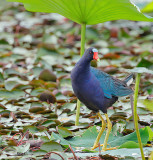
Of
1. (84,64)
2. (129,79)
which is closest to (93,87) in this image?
(84,64)

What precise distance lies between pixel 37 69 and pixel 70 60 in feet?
2.61

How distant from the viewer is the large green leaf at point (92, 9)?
2961 mm

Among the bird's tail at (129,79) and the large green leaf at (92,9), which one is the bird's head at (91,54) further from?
the bird's tail at (129,79)

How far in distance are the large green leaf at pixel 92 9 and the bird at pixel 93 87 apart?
0.44 m

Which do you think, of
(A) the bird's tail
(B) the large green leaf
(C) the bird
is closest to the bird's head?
(C) the bird

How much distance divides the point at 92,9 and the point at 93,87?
674 millimetres

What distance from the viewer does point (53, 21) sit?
7.24 m

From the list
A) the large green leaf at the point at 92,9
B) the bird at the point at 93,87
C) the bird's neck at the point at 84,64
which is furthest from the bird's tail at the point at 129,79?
the bird's neck at the point at 84,64

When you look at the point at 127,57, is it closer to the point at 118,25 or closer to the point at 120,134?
the point at 118,25

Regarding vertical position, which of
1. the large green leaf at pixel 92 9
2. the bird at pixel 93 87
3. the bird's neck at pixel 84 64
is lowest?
the bird at pixel 93 87

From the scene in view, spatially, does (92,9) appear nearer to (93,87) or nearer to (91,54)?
(91,54)

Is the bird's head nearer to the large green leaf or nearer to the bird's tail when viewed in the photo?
the large green leaf

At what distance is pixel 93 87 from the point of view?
2824mm

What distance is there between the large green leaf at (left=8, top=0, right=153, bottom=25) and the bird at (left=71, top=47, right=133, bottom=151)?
442mm
